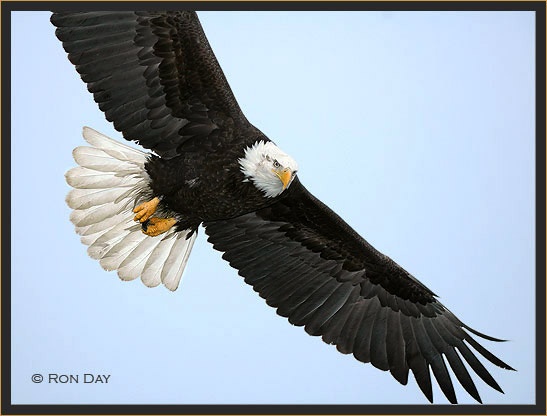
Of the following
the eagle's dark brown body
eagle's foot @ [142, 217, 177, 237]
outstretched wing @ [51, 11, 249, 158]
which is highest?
outstretched wing @ [51, 11, 249, 158]

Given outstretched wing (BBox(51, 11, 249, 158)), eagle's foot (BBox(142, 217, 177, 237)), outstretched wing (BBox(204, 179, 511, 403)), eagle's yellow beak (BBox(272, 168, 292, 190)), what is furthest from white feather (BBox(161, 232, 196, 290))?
eagle's yellow beak (BBox(272, 168, 292, 190))

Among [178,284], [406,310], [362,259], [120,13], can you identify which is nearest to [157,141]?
[120,13]

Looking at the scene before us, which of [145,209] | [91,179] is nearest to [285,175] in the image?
[145,209]

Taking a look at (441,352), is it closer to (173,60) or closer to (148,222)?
(148,222)

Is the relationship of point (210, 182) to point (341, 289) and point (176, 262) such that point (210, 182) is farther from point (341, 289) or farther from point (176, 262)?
point (341, 289)

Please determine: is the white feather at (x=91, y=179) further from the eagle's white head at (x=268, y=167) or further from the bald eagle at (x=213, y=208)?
the eagle's white head at (x=268, y=167)

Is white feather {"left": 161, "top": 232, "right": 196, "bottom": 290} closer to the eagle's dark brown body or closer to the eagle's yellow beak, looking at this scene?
the eagle's dark brown body
